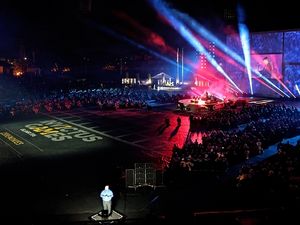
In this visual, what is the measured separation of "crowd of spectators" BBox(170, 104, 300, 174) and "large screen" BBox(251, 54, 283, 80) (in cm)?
2086

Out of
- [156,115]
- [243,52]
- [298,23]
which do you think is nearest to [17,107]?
[156,115]

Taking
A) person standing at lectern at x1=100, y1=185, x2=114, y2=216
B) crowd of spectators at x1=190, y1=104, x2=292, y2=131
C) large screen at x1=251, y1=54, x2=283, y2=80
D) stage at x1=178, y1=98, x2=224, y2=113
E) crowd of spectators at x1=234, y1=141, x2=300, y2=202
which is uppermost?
large screen at x1=251, y1=54, x2=283, y2=80

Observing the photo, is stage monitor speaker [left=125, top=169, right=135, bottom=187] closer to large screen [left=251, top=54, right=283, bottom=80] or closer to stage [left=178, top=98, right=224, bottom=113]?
stage [left=178, top=98, right=224, bottom=113]

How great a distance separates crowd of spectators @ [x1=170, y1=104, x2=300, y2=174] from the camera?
16.3 m

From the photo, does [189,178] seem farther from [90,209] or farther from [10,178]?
[10,178]

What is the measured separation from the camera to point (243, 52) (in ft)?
163

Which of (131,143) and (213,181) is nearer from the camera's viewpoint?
(213,181)

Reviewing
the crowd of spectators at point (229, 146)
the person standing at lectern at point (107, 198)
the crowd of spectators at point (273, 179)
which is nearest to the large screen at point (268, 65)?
the crowd of spectators at point (229, 146)

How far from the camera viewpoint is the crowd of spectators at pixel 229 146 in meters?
16.3

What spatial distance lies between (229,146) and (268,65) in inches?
1280

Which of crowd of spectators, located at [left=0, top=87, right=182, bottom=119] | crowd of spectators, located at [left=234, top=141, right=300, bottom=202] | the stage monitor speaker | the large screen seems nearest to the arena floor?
the stage monitor speaker

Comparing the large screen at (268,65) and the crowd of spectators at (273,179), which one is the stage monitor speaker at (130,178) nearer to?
the crowd of spectators at (273,179)

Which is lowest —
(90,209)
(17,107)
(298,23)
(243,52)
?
(90,209)

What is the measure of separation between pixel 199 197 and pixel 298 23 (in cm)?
3961
